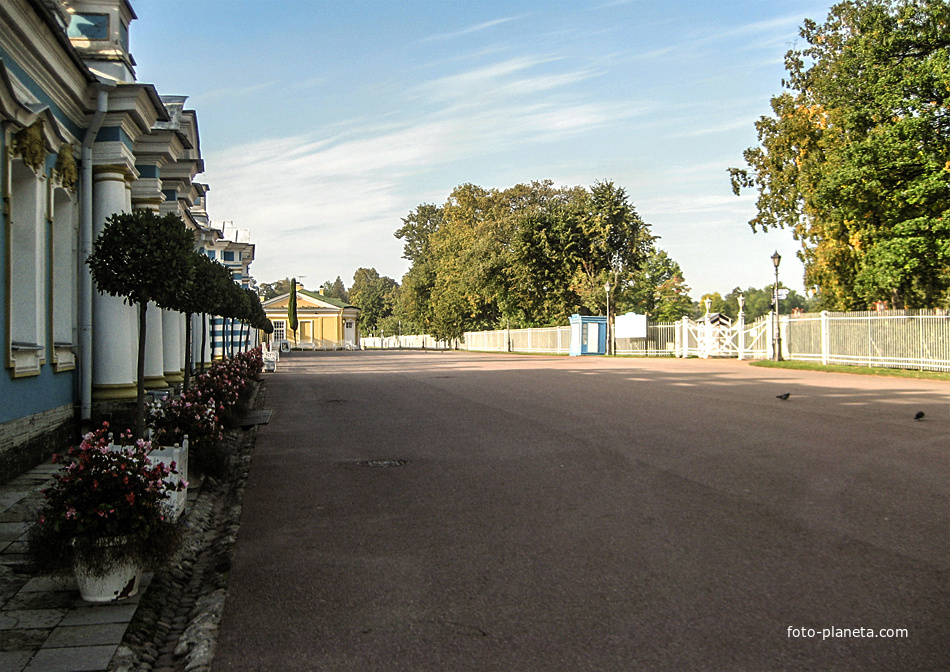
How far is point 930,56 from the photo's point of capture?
25.0 meters

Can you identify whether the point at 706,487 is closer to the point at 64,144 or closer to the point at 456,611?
the point at 456,611

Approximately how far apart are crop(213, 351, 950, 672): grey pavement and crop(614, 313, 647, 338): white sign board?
33.8 meters

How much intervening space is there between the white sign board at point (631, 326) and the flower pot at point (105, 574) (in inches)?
1696

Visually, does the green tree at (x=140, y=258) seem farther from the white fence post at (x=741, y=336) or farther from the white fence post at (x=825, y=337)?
the white fence post at (x=741, y=336)

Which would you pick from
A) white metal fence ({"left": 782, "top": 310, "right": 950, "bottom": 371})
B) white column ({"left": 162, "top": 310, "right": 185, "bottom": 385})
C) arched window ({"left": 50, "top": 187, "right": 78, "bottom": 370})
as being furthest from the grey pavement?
white metal fence ({"left": 782, "top": 310, "right": 950, "bottom": 371})

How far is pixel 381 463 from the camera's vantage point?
972 cm

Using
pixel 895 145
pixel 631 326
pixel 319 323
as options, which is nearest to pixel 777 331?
pixel 895 145

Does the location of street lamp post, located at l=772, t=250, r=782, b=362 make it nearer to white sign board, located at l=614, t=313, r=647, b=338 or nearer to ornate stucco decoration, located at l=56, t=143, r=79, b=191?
white sign board, located at l=614, t=313, r=647, b=338

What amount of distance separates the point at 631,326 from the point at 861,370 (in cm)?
2059

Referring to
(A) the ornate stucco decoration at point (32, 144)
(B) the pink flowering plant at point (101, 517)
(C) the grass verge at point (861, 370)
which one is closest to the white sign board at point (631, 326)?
(C) the grass verge at point (861, 370)

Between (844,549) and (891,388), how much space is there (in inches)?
617

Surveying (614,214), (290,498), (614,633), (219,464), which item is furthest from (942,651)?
(614,214)

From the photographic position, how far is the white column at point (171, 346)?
17.0 m

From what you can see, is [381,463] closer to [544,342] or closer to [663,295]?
[544,342]
